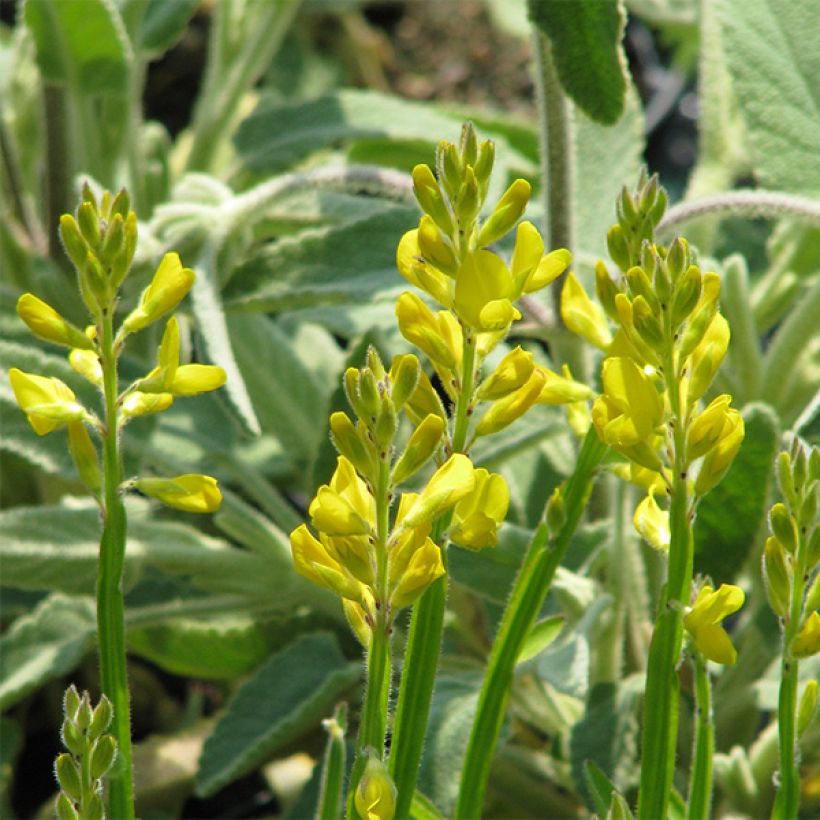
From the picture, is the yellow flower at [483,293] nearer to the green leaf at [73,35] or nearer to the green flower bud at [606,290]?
the green flower bud at [606,290]

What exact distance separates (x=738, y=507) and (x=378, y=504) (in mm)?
364

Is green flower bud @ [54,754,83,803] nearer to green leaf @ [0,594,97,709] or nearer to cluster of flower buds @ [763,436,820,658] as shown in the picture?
cluster of flower buds @ [763,436,820,658]

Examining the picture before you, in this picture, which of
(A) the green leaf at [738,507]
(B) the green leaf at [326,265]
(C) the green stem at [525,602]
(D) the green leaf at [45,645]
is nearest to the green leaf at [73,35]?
(B) the green leaf at [326,265]

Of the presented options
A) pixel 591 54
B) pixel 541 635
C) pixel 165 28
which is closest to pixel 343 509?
pixel 541 635

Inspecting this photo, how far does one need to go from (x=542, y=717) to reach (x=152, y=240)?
298 millimetres

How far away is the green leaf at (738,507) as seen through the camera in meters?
0.58

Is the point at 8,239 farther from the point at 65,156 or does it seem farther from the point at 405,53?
the point at 405,53

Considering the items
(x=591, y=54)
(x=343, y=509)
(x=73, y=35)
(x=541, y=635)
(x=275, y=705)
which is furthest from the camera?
(x=73, y=35)

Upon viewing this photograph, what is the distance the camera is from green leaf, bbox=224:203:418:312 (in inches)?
25.6

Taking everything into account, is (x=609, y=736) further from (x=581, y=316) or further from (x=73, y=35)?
(x=73, y=35)

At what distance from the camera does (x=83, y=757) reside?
27cm

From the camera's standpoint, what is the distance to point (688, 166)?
126cm

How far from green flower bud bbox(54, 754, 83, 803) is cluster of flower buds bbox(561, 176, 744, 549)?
12 centimetres

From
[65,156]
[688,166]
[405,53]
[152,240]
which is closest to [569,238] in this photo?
[152,240]
